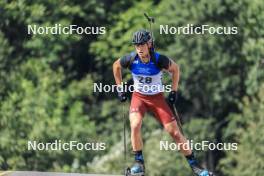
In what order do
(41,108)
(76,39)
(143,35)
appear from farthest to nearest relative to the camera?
(76,39), (41,108), (143,35)

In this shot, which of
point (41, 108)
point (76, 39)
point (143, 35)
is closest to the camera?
point (143, 35)

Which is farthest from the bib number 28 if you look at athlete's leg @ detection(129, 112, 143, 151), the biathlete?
athlete's leg @ detection(129, 112, 143, 151)

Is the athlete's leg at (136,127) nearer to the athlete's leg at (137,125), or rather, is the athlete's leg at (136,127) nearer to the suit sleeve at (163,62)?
the athlete's leg at (137,125)

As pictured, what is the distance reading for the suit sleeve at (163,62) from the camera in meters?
16.7

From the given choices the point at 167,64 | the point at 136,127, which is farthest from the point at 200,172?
the point at 167,64

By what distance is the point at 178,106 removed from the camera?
3653 cm

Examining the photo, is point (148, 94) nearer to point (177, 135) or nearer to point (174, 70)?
point (174, 70)

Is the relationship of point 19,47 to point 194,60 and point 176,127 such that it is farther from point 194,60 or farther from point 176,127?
point 176,127

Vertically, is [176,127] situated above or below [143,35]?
below

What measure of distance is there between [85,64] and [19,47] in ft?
8.09

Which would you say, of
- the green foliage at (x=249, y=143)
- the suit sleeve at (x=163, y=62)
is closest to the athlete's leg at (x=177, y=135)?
the suit sleeve at (x=163, y=62)

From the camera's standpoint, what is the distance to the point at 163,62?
1675 cm

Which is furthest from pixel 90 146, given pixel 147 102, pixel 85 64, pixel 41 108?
pixel 147 102

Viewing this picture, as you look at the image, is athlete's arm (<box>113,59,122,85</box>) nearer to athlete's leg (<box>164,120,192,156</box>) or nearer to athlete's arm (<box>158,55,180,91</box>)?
athlete's arm (<box>158,55,180,91</box>)
